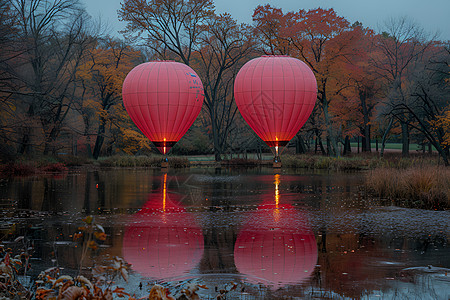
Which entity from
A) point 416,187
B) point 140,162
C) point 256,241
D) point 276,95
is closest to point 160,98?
point 276,95

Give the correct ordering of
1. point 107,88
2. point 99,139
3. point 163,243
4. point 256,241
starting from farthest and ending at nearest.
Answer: point 99,139, point 107,88, point 256,241, point 163,243

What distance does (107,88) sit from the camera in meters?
50.9

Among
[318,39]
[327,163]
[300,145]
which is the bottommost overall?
[327,163]

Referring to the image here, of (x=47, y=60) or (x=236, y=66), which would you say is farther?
(x=236, y=66)

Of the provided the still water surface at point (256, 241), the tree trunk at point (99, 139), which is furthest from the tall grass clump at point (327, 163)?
the still water surface at point (256, 241)

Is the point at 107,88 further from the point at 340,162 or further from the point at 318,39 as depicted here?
the point at 340,162

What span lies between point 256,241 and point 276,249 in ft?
2.96

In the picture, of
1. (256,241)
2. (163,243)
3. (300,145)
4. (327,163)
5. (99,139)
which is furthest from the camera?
(300,145)

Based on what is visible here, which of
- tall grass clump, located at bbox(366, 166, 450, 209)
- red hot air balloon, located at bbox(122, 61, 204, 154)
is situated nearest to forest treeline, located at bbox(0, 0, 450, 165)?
red hot air balloon, located at bbox(122, 61, 204, 154)

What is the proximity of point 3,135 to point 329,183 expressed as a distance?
1843 centimetres

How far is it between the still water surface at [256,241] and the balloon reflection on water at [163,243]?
0.02 m

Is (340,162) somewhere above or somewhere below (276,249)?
above

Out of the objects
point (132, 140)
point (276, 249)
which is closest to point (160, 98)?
point (276, 249)

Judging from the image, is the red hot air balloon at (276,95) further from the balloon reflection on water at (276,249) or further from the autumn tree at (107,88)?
the autumn tree at (107,88)
